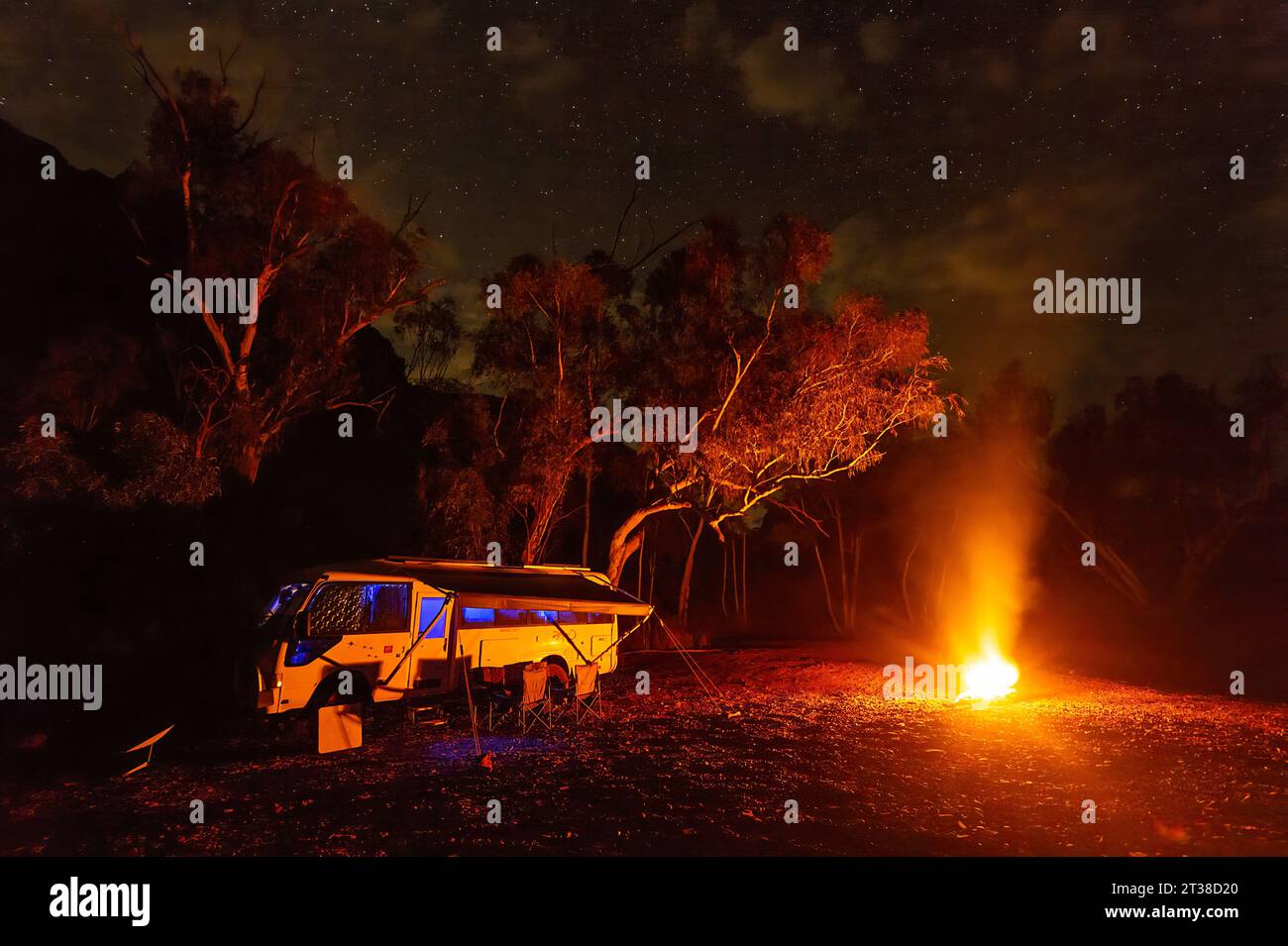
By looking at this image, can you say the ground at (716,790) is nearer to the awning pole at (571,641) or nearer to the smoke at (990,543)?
the awning pole at (571,641)

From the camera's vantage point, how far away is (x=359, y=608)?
11.1 meters

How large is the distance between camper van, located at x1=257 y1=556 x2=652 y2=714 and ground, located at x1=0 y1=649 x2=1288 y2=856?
0.82 meters

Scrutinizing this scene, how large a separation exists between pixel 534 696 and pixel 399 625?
2.18m

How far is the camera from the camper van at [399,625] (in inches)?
413

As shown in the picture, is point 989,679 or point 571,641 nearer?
point 571,641

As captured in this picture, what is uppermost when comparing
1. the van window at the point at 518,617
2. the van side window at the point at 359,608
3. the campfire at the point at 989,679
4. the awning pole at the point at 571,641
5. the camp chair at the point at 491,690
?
the van side window at the point at 359,608

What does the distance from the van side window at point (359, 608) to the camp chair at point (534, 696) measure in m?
1.89

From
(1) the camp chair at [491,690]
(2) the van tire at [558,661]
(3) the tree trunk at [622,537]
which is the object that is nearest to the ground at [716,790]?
(1) the camp chair at [491,690]

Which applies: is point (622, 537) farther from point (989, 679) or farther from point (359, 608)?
point (359, 608)

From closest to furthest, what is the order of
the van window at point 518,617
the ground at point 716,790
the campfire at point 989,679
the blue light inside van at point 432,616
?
the ground at point 716,790 → the blue light inside van at point 432,616 → the van window at point 518,617 → the campfire at point 989,679

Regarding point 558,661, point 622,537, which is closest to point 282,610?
point 558,661

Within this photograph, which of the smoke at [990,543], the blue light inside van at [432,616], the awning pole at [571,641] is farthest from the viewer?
the smoke at [990,543]

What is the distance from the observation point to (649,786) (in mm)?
8805

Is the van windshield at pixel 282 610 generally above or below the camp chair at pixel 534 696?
above
